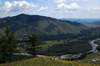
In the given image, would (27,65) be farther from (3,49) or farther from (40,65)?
(3,49)

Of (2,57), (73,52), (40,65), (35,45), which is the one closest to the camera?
(40,65)

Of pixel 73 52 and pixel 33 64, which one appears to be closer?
pixel 33 64

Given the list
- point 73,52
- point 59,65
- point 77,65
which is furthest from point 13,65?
point 73,52

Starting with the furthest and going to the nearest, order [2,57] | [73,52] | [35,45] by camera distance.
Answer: [73,52] < [35,45] < [2,57]

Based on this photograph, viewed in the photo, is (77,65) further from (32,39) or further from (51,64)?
(32,39)

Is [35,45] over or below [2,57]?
over

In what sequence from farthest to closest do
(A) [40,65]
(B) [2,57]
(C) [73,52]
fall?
(C) [73,52] < (B) [2,57] < (A) [40,65]

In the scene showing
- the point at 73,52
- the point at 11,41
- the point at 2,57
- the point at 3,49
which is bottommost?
the point at 73,52

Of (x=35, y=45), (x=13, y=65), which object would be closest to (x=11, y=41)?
(x=35, y=45)

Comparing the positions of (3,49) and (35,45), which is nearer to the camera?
(3,49)
